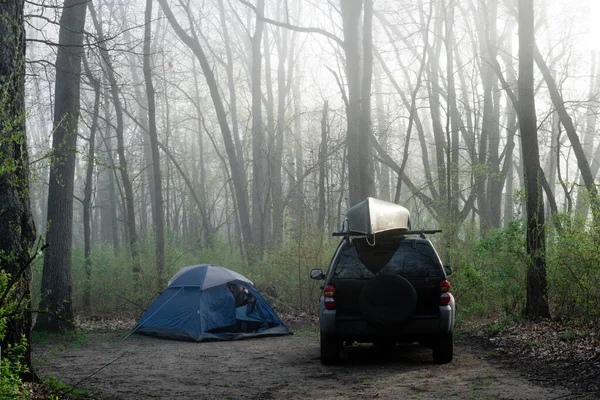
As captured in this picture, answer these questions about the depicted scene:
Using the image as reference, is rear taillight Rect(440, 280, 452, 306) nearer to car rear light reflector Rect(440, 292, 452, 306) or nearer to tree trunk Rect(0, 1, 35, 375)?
car rear light reflector Rect(440, 292, 452, 306)

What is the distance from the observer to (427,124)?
4588 cm

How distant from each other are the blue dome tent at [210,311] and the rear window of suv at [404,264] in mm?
5564

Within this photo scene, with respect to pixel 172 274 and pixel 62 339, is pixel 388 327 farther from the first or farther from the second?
pixel 172 274

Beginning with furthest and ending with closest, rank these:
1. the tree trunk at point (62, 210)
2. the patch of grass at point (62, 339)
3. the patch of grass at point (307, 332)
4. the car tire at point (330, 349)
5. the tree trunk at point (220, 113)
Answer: the tree trunk at point (220, 113) → the patch of grass at point (307, 332) → the tree trunk at point (62, 210) → the patch of grass at point (62, 339) → the car tire at point (330, 349)

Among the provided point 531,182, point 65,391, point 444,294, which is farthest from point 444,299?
point 65,391

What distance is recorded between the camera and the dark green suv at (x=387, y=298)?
28.9ft

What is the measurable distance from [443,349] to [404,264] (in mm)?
1325

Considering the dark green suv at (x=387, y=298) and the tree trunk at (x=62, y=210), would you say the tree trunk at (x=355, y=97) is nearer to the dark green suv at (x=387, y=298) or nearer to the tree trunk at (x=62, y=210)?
the tree trunk at (x=62, y=210)

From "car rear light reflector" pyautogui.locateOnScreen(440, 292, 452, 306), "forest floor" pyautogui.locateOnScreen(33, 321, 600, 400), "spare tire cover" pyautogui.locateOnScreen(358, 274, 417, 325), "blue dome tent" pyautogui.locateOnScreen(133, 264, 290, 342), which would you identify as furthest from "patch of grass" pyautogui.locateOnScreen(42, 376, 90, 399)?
"blue dome tent" pyautogui.locateOnScreen(133, 264, 290, 342)

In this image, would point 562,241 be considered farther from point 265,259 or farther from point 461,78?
point 461,78

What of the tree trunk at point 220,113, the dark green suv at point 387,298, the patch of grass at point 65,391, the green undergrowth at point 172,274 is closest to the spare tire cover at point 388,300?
the dark green suv at point 387,298

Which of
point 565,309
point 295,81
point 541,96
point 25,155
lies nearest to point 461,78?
point 541,96

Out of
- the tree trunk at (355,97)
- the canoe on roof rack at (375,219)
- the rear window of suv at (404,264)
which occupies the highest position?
the tree trunk at (355,97)

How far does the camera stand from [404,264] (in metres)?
9.26
